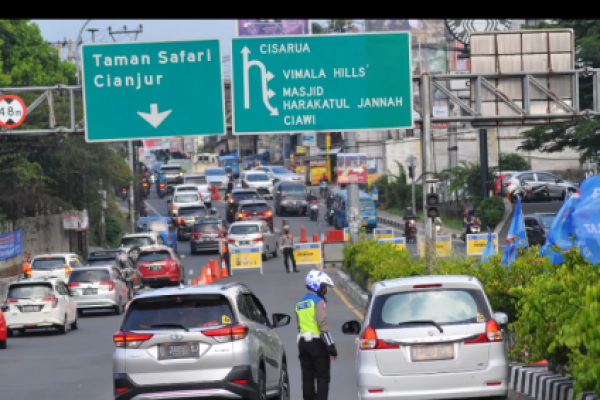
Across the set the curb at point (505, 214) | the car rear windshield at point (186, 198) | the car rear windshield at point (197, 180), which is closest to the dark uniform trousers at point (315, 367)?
the curb at point (505, 214)

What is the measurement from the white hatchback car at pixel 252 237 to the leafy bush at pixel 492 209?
1129 centimetres

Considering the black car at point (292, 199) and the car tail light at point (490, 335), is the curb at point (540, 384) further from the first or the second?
the black car at point (292, 199)

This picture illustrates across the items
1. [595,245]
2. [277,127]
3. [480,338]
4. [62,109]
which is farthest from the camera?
[62,109]

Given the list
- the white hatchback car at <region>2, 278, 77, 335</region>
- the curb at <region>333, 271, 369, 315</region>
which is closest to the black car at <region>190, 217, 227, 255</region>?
the curb at <region>333, 271, 369, 315</region>

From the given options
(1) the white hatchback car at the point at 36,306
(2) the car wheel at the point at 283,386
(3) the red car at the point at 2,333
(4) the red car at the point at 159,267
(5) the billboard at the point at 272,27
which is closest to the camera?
(2) the car wheel at the point at 283,386

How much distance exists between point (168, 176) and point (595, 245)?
7288cm

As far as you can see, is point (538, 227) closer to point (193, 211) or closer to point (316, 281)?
point (193, 211)

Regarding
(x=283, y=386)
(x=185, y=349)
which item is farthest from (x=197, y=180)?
(x=185, y=349)

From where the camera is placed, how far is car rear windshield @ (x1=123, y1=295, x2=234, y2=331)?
36.3ft

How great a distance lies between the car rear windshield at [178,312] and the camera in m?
11.1

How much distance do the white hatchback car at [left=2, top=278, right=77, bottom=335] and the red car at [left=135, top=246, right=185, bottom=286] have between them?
28.0ft

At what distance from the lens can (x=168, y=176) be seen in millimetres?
83500
